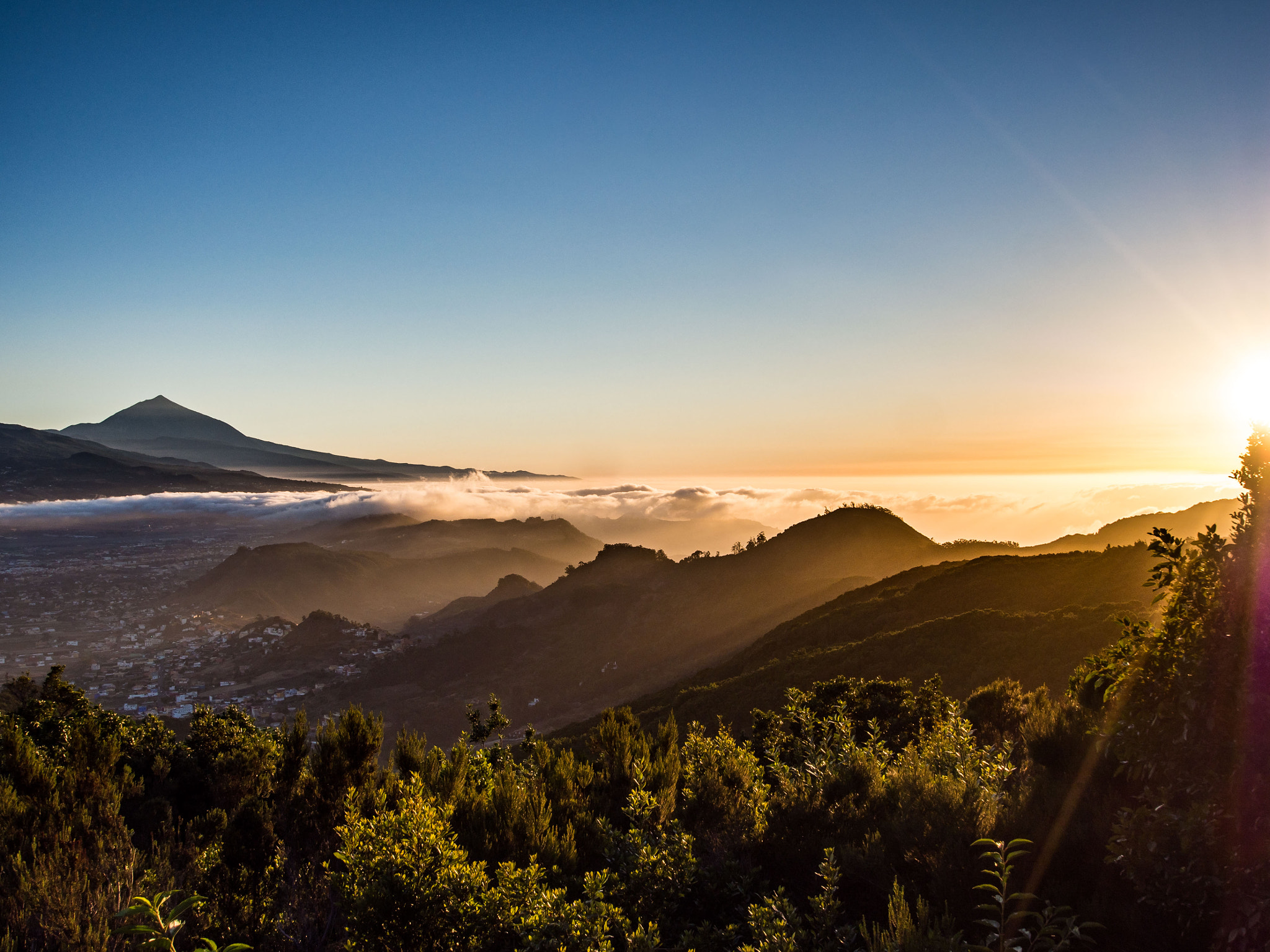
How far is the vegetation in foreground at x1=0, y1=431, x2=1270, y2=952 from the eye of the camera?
4.72 meters

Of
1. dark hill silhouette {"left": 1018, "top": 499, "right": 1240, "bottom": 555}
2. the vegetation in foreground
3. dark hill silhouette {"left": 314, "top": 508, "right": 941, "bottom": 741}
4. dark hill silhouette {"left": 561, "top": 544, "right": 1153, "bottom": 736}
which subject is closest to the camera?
the vegetation in foreground

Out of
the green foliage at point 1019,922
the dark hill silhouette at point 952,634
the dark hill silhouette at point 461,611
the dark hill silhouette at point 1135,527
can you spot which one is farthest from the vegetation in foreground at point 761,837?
the dark hill silhouette at point 461,611

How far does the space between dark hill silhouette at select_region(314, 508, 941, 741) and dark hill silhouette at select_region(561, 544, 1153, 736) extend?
18524mm

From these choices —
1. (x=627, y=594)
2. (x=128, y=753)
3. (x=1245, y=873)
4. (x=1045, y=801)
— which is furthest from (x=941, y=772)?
(x=627, y=594)

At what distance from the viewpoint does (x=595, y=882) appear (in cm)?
523

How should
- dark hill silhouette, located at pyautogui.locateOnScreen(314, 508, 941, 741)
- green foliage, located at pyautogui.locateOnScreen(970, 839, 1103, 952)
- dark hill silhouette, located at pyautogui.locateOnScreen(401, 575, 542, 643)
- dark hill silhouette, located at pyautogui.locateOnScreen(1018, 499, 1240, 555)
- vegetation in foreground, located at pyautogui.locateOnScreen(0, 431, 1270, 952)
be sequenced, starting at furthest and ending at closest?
dark hill silhouette, located at pyautogui.locateOnScreen(401, 575, 542, 643)
dark hill silhouette, located at pyautogui.locateOnScreen(314, 508, 941, 741)
dark hill silhouette, located at pyautogui.locateOnScreen(1018, 499, 1240, 555)
vegetation in foreground, located at pyautogui.locateOnScreen(0, 431, 1270, 952)
green foliage, located at pyautogui.locateOnScreen(970, 839, 1103, 952)

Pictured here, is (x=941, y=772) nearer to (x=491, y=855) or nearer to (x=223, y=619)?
(x=491, y=855)

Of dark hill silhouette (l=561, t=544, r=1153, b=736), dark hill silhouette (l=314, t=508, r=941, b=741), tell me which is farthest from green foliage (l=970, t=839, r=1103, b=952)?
dark hill silhouette (l=314, t=508, r=941, b=741)

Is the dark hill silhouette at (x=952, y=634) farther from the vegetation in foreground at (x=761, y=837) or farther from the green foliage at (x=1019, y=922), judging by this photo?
the green foliage at (x=1019, y=922)

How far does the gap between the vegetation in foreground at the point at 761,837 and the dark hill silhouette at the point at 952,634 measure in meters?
21.3

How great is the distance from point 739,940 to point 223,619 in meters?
200

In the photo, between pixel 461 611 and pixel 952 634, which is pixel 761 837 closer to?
pixel 952 634

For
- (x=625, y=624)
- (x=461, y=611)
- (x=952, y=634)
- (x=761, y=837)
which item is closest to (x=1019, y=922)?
(x=761, y=837)

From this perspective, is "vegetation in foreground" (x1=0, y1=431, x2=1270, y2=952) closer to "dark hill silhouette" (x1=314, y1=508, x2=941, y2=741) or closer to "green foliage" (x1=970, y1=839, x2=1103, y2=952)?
"green foliage" (x1=970, y1=839, x2=1103, y2=952)
